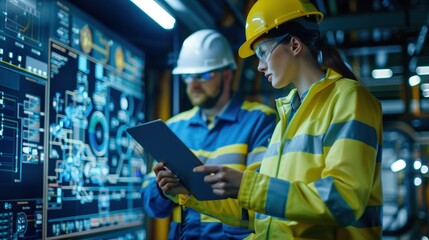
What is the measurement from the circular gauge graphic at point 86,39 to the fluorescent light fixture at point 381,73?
7.72 m

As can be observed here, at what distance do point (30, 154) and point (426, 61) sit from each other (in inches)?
207

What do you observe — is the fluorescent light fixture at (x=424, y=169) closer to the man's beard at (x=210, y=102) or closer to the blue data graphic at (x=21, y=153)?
the man's beard at (x=210, y=102)

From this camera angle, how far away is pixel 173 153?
2.56m

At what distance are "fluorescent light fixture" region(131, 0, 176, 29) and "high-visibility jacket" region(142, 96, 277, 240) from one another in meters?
0.73

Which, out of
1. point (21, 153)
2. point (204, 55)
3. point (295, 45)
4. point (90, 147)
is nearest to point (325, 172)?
point (295, 45)

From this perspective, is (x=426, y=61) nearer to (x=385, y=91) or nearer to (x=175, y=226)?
(x=175, y=226)

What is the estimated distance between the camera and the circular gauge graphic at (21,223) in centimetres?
320

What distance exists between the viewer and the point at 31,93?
11.2ft

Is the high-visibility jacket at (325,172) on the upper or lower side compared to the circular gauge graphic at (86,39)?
lower

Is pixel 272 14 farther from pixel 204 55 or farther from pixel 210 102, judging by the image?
pixel 204 55

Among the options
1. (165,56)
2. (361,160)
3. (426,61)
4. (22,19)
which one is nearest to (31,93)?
(22,19)

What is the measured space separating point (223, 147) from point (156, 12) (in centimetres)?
106

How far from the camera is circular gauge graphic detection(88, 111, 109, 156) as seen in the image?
420 centimetres

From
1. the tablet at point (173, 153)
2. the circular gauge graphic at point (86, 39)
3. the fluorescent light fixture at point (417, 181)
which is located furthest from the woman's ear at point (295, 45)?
the fluorescent light fixture at point (417, 181)
